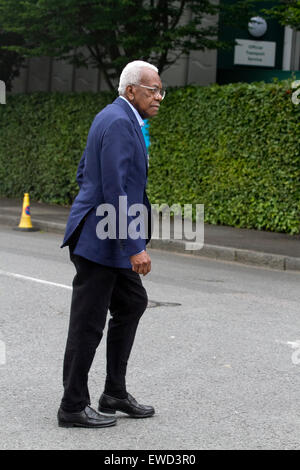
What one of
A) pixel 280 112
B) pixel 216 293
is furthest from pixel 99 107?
pixel 216 293

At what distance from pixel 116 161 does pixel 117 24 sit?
1344 centimetres

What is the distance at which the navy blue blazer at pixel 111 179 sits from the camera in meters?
4.50

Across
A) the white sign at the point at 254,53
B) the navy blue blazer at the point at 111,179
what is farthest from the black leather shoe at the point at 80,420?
the white sign at the point at 254,53

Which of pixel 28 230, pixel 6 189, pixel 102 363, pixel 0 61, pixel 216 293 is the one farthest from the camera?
pixel 0 61

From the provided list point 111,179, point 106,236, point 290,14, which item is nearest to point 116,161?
point 111,179

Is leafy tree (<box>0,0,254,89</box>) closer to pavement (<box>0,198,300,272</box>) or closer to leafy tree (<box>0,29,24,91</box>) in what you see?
pavement (<box>0,198,300,272</box>)

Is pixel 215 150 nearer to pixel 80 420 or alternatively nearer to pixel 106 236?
pixel 106 236

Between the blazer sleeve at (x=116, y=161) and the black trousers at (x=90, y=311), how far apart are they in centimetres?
32

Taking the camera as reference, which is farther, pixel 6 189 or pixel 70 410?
pixel 6 189

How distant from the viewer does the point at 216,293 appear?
9.47 metres

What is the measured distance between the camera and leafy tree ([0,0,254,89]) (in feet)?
55.3

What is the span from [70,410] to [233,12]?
14289 mm

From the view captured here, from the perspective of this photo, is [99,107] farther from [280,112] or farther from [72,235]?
[72,235]

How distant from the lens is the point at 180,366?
611 cm
